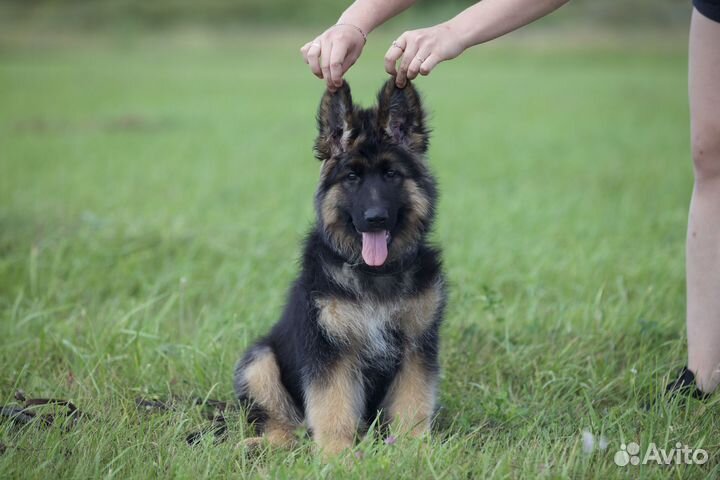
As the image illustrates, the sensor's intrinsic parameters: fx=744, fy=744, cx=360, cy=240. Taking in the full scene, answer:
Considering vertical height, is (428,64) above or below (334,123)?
above

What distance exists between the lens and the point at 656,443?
3.23 m

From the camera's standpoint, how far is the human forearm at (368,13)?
342 cm

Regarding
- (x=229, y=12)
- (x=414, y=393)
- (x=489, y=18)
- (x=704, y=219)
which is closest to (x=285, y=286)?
(x=414, y=393)

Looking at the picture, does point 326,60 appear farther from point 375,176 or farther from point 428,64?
point 375,176

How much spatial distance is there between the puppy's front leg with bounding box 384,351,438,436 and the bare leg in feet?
4.58

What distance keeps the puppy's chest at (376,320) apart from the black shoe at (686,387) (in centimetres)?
129

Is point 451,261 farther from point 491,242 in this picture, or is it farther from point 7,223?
point 7,223

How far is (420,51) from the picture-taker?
3.28 meters

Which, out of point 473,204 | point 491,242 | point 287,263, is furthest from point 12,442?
point 473,204

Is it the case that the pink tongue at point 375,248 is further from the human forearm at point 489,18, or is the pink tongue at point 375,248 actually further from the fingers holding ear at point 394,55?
the human forearm at point 489,18

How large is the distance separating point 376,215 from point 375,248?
0.20 m

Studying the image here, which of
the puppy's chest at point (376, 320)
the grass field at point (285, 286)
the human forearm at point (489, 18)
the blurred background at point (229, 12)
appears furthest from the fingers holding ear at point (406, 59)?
the blurred background at point (229, 12)

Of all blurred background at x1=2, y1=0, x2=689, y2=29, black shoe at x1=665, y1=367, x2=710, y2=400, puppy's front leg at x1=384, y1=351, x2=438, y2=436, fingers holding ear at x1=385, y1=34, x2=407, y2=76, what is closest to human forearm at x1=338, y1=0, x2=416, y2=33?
fingers holding ear at x1=385, y1=34, x2=407, y2=76

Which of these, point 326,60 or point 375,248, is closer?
point 326,60
